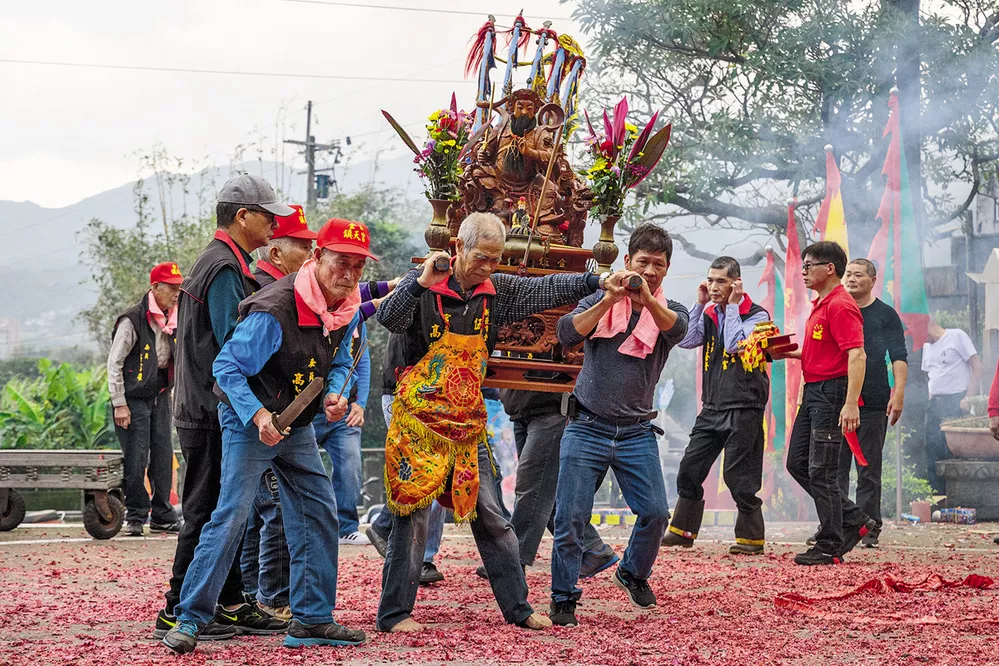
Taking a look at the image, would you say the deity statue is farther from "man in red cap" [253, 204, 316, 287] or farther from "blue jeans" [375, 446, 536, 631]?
"blue jeans" [375, 446, 536, 631]

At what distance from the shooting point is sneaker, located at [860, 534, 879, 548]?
9.21 m

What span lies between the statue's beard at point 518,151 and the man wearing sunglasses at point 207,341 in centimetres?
310

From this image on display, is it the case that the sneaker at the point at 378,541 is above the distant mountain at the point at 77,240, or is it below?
below

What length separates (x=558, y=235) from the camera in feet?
27.1

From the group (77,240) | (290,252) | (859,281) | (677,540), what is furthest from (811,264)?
(77,240)

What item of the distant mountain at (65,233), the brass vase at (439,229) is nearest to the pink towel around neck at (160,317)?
the brass vase at (439,229)

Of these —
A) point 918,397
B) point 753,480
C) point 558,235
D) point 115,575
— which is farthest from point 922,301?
point 115,575

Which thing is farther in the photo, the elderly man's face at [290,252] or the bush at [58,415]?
the bush at [58,415]

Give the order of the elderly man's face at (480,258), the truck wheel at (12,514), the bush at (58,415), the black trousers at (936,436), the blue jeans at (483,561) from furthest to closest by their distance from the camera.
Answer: the bush at (58,415), the black trousers at (936,436), the truck wheel at (12,514), the blue jeans at (483,561), the elderly man's face at (480,258)

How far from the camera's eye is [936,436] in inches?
570

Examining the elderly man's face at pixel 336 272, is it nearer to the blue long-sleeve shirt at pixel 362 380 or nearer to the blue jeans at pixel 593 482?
the blue jeans at pixel 593 482

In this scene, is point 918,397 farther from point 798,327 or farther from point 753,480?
point 753,480

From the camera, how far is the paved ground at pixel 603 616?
496 centimetres

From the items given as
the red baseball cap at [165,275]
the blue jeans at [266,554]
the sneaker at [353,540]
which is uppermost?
the red baseball cap at [165,275]
